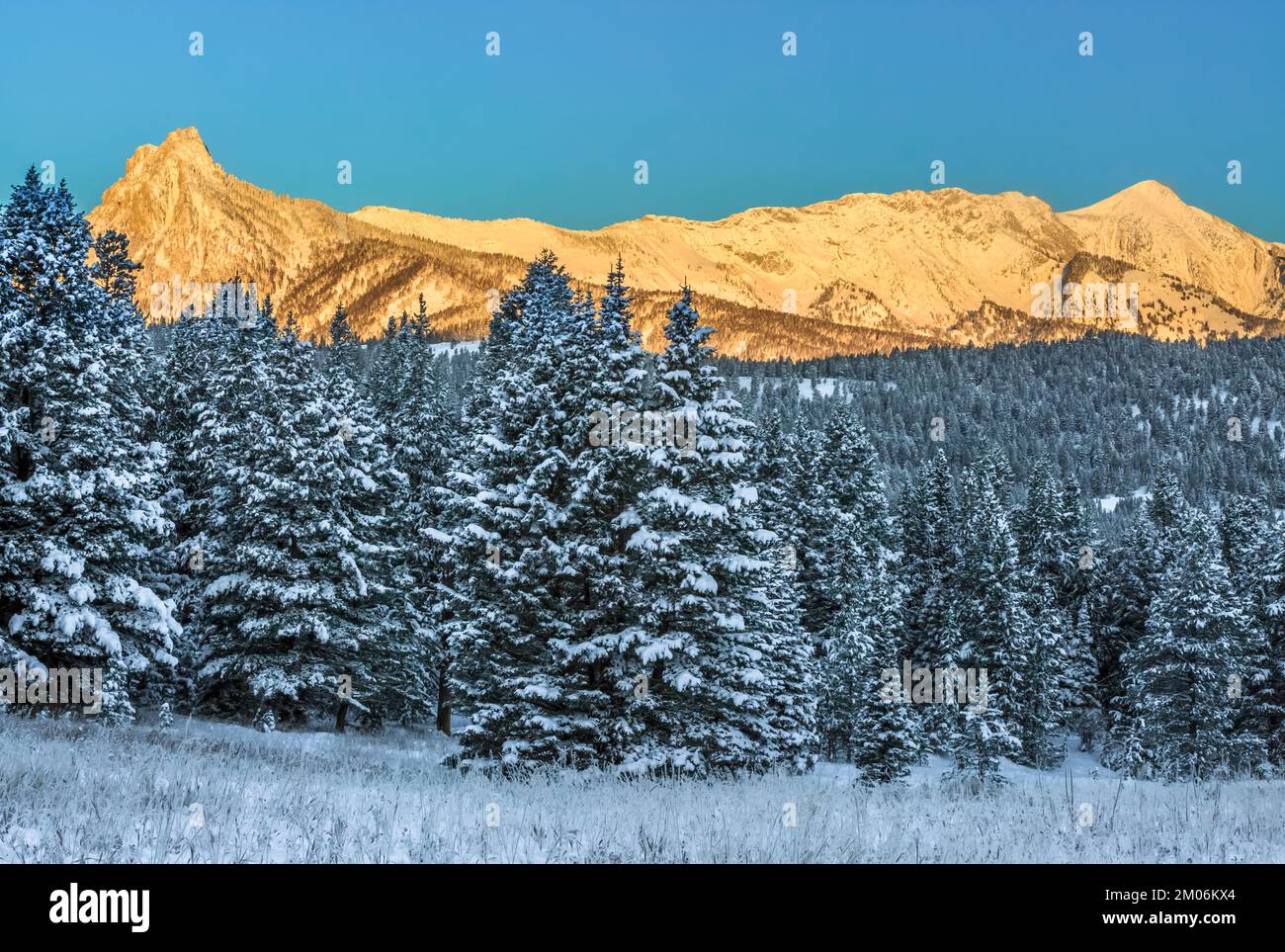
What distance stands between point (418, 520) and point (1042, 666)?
35.1 metres

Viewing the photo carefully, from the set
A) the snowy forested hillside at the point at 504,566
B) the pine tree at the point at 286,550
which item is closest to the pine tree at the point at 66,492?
the snowy forested hillside at the point at 504,566

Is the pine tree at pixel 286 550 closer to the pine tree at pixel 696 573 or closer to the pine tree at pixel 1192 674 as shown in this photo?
the pine tree at pixel 696 573

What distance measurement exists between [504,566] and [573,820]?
15.1m

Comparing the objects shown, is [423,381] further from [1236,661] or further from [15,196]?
[1236,661]

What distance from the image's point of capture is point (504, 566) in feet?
75.2

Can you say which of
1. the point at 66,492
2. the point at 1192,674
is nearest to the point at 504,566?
the point at 66,492

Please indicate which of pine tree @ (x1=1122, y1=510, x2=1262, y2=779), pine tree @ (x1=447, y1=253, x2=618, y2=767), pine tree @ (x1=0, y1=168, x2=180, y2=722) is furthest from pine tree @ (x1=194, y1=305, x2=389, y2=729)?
pine tree @ (x1=1122, y1=510, x2=1262, y2=779)

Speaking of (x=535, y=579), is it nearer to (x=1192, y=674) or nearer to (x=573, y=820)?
(x=573, y=820)

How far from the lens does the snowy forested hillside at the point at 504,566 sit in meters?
21.9

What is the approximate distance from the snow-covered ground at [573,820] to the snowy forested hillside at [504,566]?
2.22 m

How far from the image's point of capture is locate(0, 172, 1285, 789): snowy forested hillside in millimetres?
21859

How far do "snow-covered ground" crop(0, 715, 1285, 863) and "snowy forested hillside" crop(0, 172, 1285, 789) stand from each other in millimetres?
2219

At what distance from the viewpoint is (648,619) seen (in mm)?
21234
